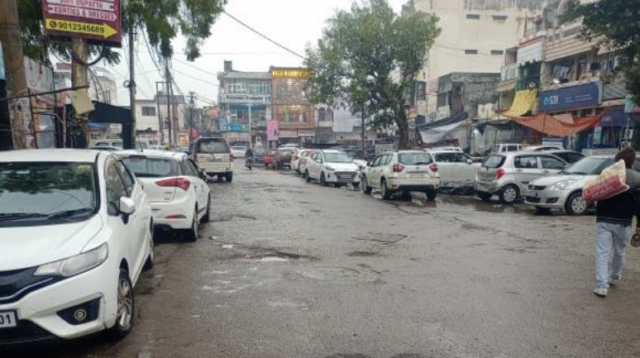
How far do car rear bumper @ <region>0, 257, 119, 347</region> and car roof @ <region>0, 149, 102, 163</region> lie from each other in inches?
67.4

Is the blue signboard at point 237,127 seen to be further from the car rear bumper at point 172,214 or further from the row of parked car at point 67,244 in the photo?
the row of parked car at point 67,244

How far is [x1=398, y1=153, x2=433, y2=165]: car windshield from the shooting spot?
15969 mm

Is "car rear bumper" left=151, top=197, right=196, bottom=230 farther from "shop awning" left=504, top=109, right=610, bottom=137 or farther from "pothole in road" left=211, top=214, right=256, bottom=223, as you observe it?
"shop awning" left=504, top=109, right=610, bottom=137

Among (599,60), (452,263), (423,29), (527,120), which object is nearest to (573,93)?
(599,60)

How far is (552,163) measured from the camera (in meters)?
15.0

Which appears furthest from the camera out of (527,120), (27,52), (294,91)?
(294,91)

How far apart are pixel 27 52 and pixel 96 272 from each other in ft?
40.4

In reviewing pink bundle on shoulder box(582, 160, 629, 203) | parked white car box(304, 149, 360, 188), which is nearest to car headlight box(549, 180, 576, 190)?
pink bundle on shoulder box(582, 160, 629, 203)

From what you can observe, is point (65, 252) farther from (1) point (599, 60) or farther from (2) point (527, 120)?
(1) point (599, 60)

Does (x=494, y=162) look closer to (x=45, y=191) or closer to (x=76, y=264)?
(x=45, y=191)

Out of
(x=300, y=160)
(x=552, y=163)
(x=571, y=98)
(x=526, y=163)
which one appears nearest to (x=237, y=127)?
(x=300, y=160)

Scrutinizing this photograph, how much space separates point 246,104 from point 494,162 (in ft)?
173

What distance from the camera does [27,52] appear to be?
13438 mm

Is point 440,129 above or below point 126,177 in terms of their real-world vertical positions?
above
